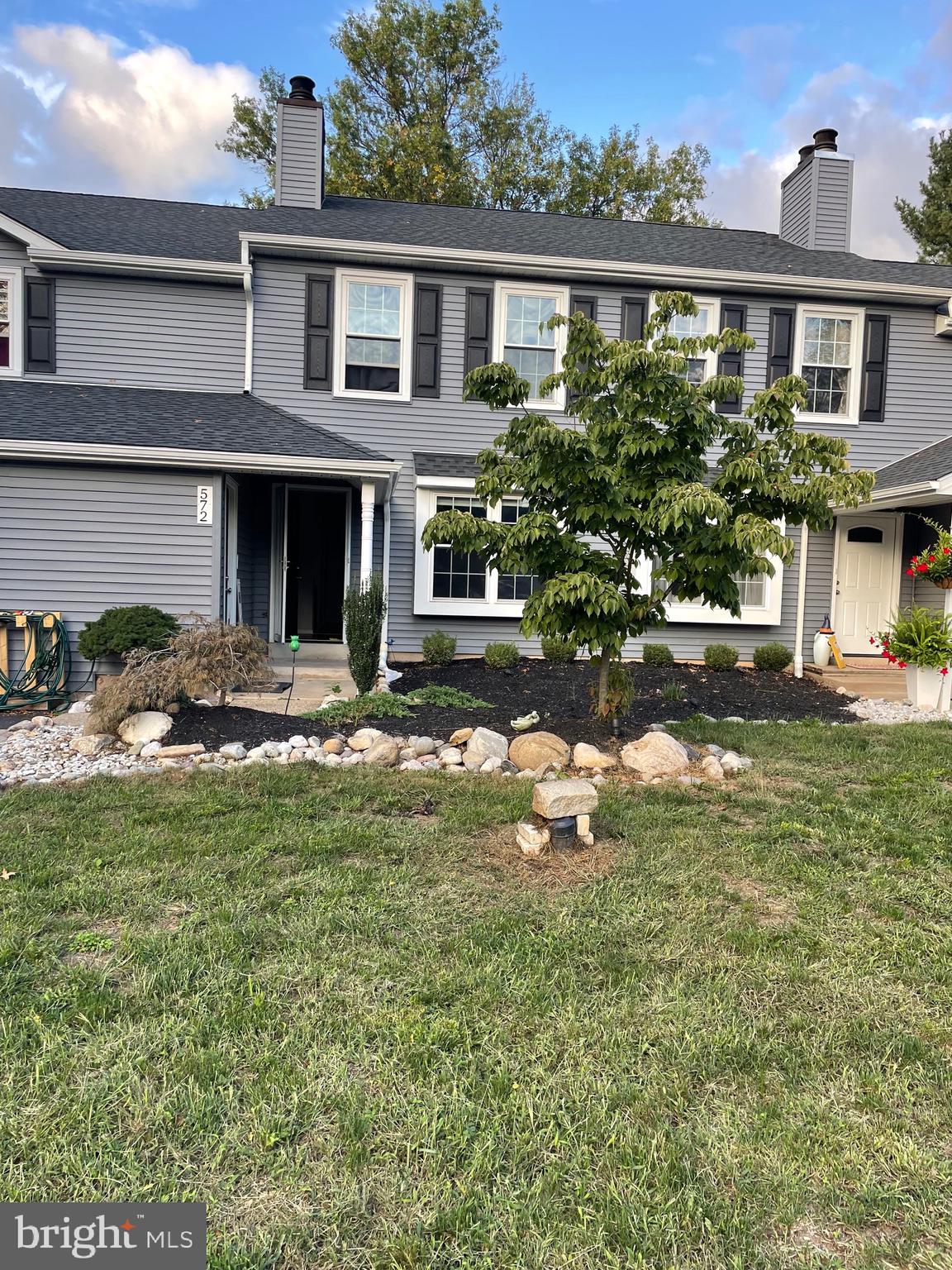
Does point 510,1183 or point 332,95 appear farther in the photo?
point 332,95

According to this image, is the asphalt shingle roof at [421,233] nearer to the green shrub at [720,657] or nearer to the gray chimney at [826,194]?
the gray chimney at [826,194]

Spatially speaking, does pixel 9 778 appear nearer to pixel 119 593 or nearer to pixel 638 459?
pixel 119 593

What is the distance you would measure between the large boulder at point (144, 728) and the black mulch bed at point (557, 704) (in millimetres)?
113

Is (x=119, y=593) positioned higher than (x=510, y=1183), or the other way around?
(x=119, y=593)

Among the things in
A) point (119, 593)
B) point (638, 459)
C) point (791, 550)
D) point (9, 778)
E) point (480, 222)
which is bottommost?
point (9, 778)

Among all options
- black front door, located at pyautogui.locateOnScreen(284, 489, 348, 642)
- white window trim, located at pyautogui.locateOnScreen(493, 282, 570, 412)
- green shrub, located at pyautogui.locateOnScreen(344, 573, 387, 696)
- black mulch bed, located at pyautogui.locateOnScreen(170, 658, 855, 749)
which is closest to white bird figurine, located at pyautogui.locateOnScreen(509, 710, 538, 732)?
black mulch bed, located at pyautogui.locateOnScreen(170, 658, 855, 749)

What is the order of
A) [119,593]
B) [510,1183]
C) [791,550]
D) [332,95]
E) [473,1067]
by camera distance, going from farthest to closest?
[332,95]
[119,593]
[791,550]
[473,1067]
[510,1183]

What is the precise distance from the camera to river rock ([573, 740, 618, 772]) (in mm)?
5473

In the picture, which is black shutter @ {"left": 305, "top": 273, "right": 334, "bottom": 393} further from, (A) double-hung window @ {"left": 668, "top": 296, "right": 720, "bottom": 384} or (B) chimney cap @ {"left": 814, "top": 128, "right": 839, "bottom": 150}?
(B) chimney cap @ {"left": 814, "top": 128, "right": 839, "bottom": 150}

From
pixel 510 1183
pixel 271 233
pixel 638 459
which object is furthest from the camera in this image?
pixel 271 233

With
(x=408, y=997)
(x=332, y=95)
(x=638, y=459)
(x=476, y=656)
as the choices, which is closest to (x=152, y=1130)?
(x=408, y=997)

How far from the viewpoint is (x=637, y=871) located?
3727 millimetres

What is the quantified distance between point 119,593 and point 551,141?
67.2 feet

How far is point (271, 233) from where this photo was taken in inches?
389
